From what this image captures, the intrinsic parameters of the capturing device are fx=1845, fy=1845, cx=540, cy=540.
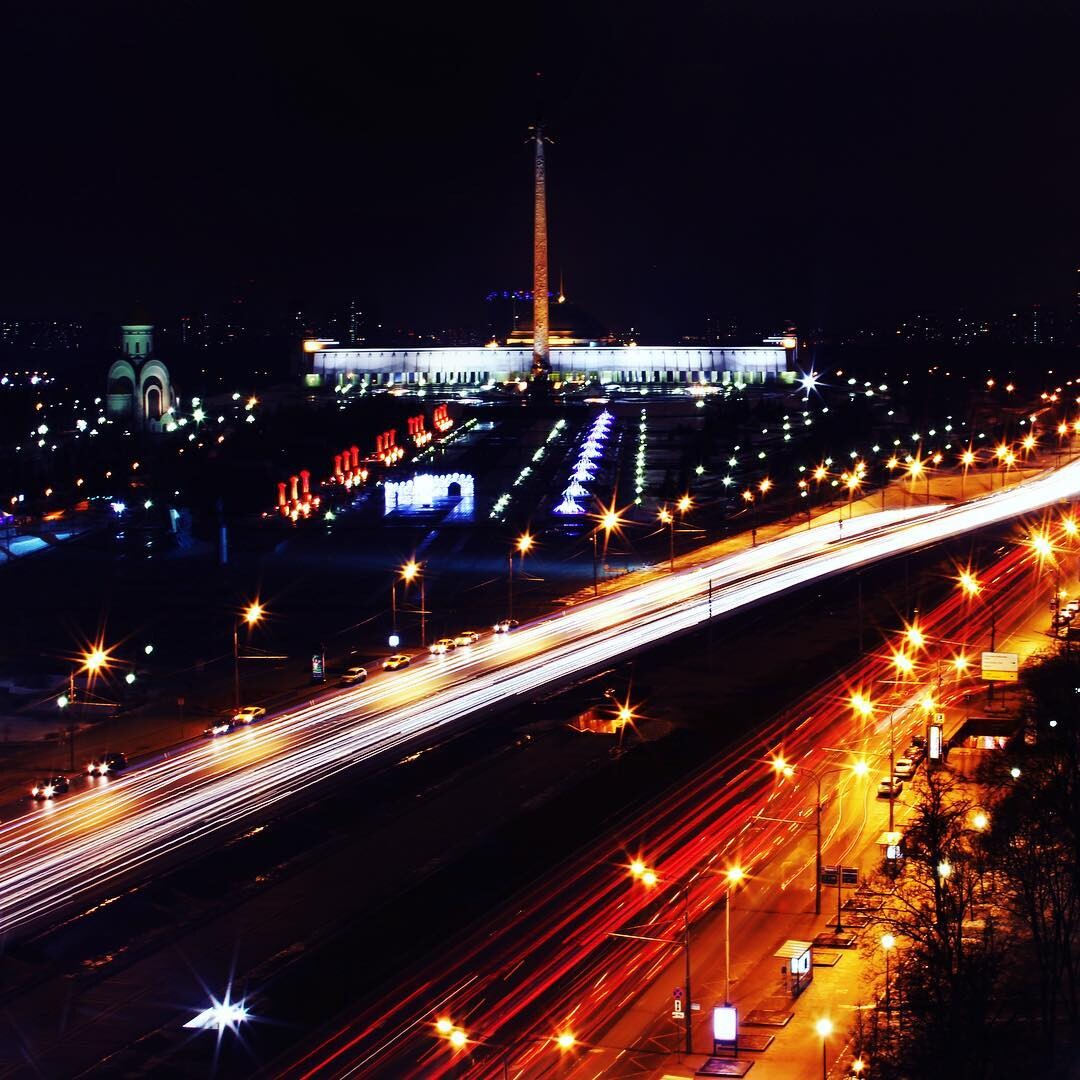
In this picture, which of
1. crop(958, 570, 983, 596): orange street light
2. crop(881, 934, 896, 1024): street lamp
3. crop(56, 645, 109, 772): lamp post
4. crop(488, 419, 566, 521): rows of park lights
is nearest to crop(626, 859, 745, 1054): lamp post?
crop(881, 934, 896, 1024): street lamp

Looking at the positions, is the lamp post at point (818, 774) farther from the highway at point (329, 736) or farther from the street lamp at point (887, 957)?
the highway at point (329, 736)

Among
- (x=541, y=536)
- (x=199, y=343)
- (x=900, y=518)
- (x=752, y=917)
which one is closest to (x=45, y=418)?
(x=541, y=536)

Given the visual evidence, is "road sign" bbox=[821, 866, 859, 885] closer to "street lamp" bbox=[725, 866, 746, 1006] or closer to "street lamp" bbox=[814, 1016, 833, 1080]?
"street lamp" bbox=[725, 866, 746, 1006]

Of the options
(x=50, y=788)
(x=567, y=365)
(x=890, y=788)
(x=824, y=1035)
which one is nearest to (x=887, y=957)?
(x=824, y=1035)

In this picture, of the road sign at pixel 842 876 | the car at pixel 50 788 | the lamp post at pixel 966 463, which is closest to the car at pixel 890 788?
the road sign at pixel 842 876

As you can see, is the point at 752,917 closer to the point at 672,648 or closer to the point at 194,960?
the point at 194,960

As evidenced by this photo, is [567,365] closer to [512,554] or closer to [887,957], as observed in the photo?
[512,554]
